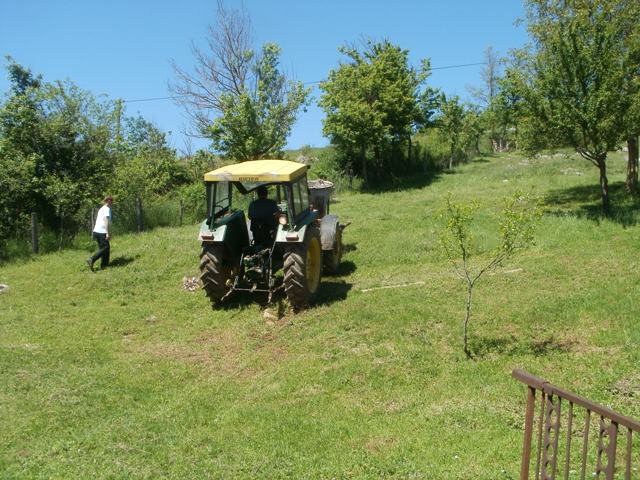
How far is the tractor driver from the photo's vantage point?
10.2m

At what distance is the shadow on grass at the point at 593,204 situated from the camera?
14094mm

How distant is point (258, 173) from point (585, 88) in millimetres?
8916

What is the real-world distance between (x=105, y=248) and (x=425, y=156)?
21679 millimetres

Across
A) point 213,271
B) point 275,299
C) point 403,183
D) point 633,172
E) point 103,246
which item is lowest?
point 275,299

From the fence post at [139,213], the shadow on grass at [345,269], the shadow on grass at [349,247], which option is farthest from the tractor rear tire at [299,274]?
the fence post at [139,213]

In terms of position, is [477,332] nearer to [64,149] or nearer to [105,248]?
[105,248]

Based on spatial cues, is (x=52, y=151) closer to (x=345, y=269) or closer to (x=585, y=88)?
(x=345, y=269)

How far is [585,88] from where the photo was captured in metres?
14.1

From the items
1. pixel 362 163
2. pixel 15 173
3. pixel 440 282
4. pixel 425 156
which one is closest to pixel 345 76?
pixel 362 163

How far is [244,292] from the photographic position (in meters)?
10.7

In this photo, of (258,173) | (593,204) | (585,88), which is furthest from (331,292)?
(593,204)

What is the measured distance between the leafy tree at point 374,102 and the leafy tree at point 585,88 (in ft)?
33.7

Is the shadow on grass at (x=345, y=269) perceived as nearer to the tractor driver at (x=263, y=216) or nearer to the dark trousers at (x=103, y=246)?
the tractor driver at (x=263, y=216)

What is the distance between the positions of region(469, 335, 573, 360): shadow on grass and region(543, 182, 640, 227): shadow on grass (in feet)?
23.4
